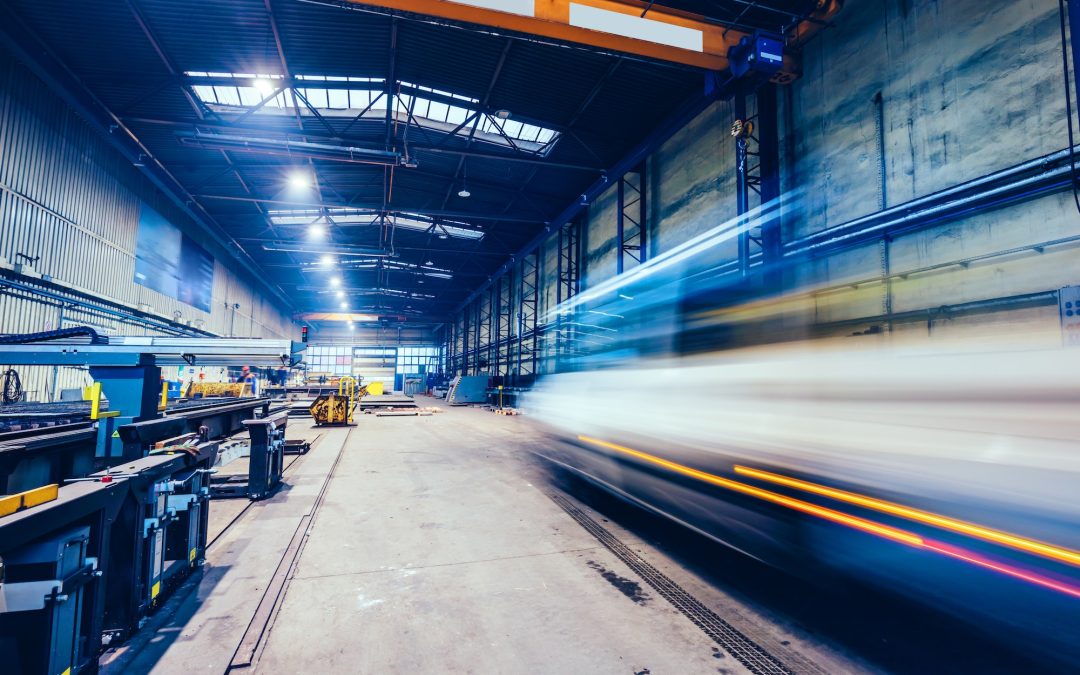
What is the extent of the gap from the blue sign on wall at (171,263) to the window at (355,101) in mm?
6041

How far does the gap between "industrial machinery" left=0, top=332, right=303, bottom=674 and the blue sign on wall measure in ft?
48.5

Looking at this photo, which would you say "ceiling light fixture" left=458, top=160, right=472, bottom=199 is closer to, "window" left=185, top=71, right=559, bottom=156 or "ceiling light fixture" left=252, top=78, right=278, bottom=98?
"window" left=185, top=71, right=559, bottom=156

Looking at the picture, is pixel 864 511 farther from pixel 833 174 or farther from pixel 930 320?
pixel 833 174

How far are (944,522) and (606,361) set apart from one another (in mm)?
3697

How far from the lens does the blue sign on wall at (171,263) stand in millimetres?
15547

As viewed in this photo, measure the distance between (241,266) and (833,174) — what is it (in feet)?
92.0

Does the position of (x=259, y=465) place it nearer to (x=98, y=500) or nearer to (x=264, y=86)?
(x=98, y=500)

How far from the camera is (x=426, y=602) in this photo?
10.5ft

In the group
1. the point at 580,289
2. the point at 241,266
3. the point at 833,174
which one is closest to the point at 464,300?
the point at 241,266

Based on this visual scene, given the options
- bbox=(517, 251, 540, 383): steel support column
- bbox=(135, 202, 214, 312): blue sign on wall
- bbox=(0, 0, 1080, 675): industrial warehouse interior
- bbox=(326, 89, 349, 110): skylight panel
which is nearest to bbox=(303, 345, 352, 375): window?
bbox=(135, 202, 214, 312): blue sign on wall

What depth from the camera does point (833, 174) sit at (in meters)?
8.35

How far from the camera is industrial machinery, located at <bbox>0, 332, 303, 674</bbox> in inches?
71.9

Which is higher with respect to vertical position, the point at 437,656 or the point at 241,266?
the point at 241,266

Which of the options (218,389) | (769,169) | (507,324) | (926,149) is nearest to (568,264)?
(507,324)
